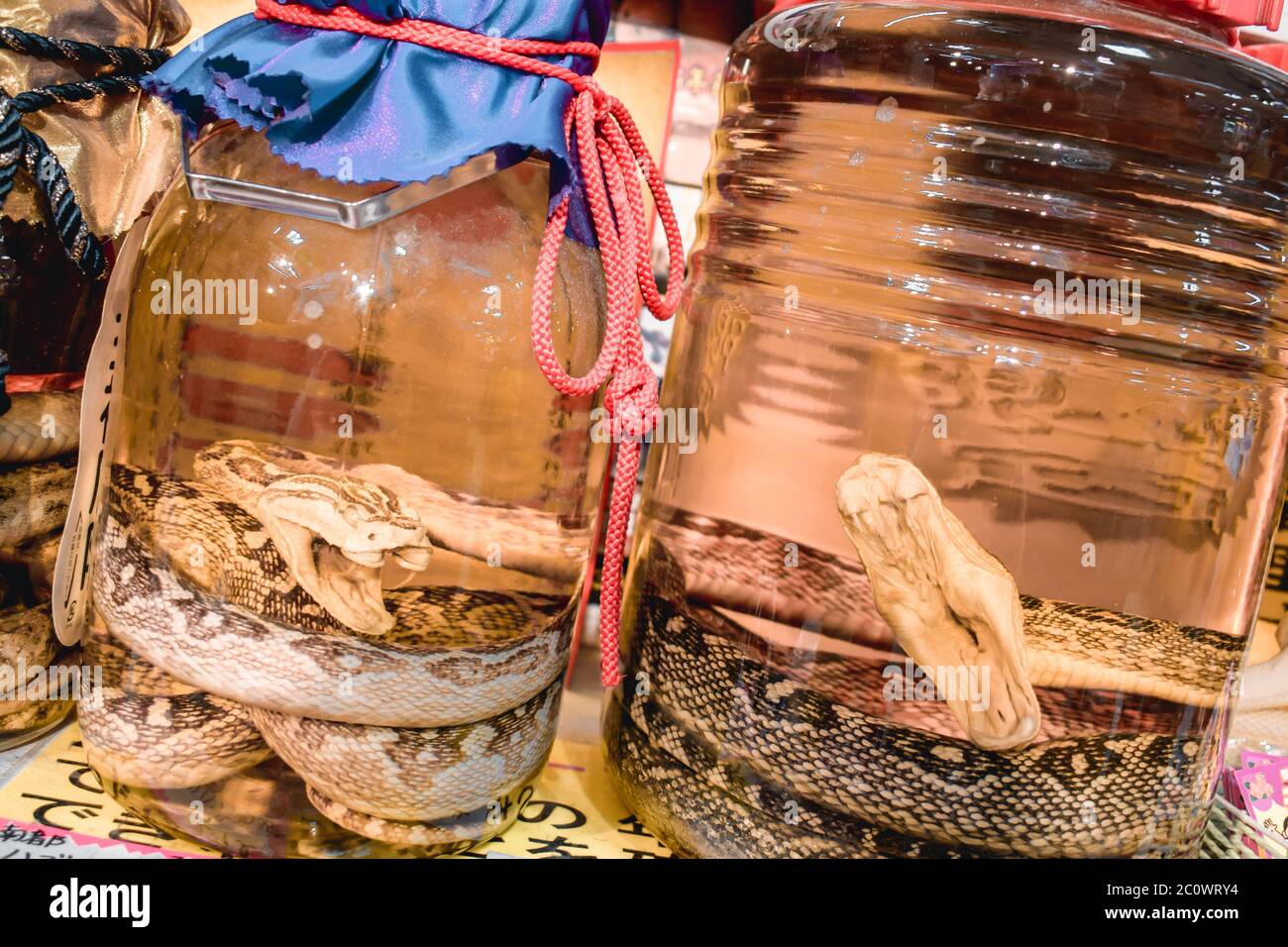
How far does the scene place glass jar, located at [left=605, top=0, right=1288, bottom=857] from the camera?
0.57m

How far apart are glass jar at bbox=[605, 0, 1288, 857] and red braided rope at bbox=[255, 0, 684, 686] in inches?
2.9

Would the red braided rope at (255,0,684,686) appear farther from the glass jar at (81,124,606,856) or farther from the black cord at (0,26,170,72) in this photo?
the black cord at (0,26,170,72)

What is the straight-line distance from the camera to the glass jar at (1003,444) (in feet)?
1.86

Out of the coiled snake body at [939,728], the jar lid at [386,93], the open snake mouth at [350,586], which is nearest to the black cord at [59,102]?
the jar lid at [386,93]

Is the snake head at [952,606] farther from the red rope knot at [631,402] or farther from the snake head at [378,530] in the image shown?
the snake head at [378,530]

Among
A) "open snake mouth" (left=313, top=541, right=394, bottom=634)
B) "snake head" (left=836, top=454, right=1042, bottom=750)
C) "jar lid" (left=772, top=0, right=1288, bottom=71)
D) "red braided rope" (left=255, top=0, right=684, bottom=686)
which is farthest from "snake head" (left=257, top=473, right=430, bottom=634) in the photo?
"jar lid" (left=772, top=0, right=1288, bottom=71)

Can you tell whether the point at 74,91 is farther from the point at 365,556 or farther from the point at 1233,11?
the point at 1233,11

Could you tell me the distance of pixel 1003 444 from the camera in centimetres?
57

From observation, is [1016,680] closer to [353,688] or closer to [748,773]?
[748,773]

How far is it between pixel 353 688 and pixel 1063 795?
39 cm

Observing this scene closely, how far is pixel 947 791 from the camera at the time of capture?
0.58 m

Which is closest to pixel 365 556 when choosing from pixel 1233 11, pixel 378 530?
pixel 378 530
